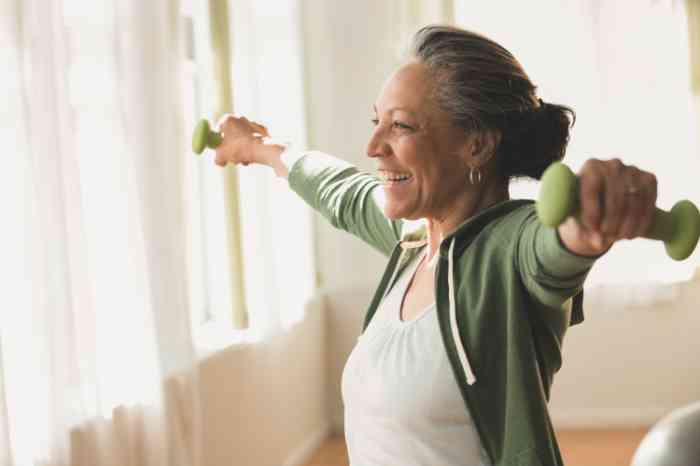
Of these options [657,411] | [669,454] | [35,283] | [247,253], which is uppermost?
[669,454]

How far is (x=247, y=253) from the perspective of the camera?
3.88 m

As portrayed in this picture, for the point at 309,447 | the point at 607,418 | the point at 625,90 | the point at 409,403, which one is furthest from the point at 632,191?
the point at 607,418

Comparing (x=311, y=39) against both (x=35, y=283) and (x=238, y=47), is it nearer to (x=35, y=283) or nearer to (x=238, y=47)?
(x=238, y=47)

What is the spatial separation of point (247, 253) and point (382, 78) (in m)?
1.70

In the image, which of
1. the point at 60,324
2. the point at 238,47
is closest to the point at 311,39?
the point at 238,47

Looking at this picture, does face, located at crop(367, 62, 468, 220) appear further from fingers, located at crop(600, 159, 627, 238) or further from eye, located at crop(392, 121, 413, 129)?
fingers, located at crop(600, 159, 627, 238)

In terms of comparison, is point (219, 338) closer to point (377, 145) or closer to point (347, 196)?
point (347, 196)

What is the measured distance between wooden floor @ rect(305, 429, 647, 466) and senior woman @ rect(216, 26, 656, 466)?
3.21 metres

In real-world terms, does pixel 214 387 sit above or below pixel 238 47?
below

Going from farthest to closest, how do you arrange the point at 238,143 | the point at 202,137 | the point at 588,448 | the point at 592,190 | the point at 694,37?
1. the point at 694,37
2. the point at 588,448
3. the point at 238,143
4. the point at 202,137
5. the point at 592,190

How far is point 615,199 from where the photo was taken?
78cm

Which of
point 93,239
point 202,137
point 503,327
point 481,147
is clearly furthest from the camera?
point 93,239

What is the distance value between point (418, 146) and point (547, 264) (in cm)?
41

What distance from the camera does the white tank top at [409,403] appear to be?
1230mm
